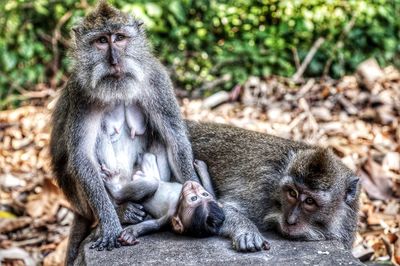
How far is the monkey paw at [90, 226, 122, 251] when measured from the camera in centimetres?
545

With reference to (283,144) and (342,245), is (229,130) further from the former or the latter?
(342,245)

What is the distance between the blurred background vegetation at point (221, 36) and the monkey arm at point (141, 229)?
260 inches

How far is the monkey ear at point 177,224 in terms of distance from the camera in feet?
18.2

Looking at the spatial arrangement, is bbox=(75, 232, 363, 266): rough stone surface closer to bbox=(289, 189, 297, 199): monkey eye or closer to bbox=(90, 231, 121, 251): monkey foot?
bbox=(90, 231, 121, 251): monkey foot

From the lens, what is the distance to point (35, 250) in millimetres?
8156

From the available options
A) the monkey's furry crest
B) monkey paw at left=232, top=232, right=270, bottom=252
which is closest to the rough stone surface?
monkey paw at left=232, top=232, right=270, bottom=252

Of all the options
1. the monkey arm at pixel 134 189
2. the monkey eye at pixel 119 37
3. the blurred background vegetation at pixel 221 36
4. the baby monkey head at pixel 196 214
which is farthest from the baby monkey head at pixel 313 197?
the blurred background vegetation at pixel 221 36

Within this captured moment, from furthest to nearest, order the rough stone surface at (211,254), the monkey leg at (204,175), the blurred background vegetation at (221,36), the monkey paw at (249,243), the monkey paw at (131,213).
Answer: the blurred background vegetation at (221,36) < the monkey leg at (204,175) < the monkey paw at (131,213) < the monkey paw at (249,243) < the rough stone surface at (211,254)

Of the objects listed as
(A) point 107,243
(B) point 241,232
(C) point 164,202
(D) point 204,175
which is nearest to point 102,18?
(C) point 164,202

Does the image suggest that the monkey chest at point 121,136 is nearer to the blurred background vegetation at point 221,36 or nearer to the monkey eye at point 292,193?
the monkey eye at point 292,193

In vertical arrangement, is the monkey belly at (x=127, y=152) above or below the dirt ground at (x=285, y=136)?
above

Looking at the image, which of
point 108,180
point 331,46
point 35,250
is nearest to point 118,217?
point 108,180

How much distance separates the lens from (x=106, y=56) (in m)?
5.70

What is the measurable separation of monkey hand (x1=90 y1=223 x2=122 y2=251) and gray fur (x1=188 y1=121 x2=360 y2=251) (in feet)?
2.73
